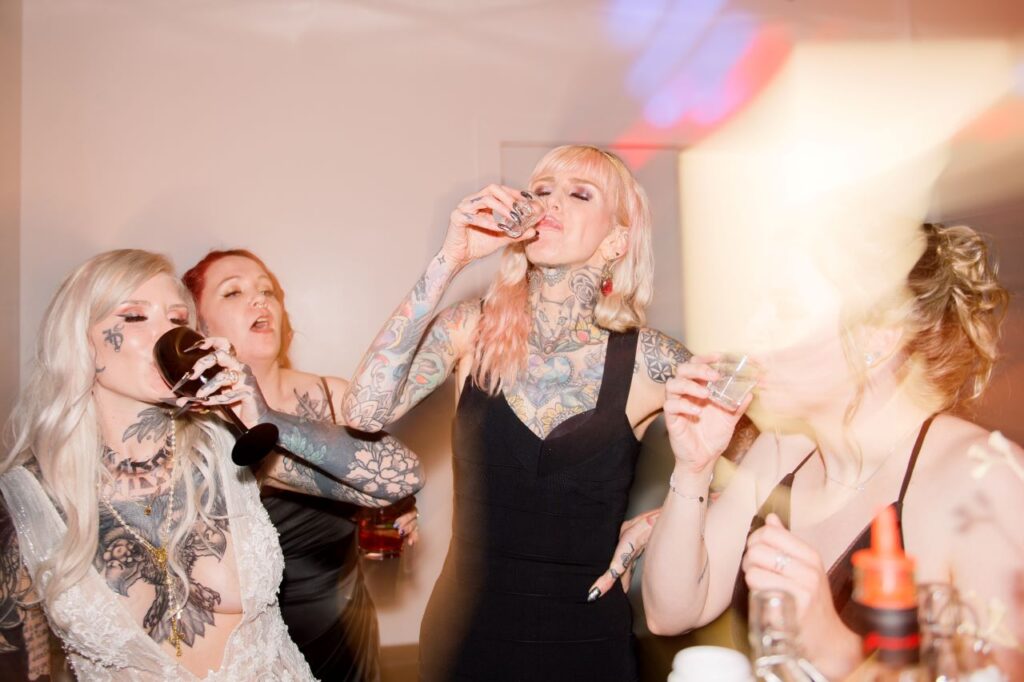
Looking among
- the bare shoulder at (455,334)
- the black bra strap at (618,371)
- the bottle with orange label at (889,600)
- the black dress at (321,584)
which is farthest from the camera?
the black dress at (321,584)

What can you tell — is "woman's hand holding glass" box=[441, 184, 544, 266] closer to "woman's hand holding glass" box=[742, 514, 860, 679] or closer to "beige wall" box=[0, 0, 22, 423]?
"woman's hand holding glass" box=[742, 514, 860, 679]

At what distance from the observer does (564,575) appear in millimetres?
1773

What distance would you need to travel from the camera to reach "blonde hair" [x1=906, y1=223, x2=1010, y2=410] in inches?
48.0

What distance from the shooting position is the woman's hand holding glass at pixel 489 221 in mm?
1691

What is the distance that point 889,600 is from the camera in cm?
77

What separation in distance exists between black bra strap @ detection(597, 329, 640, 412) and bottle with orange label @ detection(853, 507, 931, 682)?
41.0 inches

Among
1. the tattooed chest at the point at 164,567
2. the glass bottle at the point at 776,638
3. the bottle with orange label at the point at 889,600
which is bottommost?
the tattooed chest at the point at 164,567

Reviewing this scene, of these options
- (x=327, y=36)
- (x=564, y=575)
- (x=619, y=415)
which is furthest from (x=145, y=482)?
(x=327, y=36)

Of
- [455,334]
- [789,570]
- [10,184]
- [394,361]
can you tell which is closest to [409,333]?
[394,361]

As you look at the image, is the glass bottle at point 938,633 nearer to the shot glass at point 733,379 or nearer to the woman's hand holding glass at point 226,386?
the shot glass at point 733,379

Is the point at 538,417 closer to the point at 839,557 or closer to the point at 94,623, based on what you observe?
the point at 839,557

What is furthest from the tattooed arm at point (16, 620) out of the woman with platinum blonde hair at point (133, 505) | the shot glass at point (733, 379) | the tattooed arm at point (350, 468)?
the shot glass at point (733, 379)

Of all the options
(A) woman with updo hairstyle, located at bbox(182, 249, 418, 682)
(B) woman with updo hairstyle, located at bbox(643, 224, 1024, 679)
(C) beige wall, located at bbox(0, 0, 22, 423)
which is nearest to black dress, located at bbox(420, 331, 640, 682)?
(B) woman with updo hairstyle, located at bbox(643, 224, 1024, 679)

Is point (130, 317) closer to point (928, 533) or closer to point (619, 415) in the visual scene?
point (619, 415)
